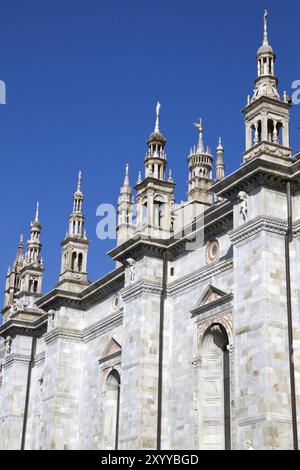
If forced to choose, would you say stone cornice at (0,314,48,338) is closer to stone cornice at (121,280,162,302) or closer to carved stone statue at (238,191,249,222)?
stone cornice at (121,280,162,302)

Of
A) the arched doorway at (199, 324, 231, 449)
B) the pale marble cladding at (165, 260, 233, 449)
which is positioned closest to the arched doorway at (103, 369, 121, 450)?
the pale marble cladding at (165, 260, 233, 449)

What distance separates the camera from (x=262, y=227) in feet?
95.0

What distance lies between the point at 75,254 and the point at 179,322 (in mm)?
12756

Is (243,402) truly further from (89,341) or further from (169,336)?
(89,341)

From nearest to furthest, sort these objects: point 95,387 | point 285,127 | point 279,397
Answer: point 279,397 < point 285,127 < point 95,387

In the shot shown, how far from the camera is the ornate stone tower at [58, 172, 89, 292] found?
152ft

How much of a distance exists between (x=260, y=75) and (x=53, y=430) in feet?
72.1

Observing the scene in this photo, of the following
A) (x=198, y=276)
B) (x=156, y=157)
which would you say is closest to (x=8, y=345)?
(x=156, y=157)

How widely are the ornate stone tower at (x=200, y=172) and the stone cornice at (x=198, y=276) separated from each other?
10.3 m

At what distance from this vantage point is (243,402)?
27.8 meters

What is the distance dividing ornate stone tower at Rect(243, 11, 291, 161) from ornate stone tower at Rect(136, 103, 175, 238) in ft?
26.0

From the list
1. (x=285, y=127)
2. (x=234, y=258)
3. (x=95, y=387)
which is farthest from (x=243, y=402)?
(x=95, y=387)

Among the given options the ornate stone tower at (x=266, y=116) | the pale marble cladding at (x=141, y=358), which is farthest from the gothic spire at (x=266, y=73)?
the pale marble cladding at (x=141, y=358)

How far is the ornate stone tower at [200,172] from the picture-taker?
153 feet
